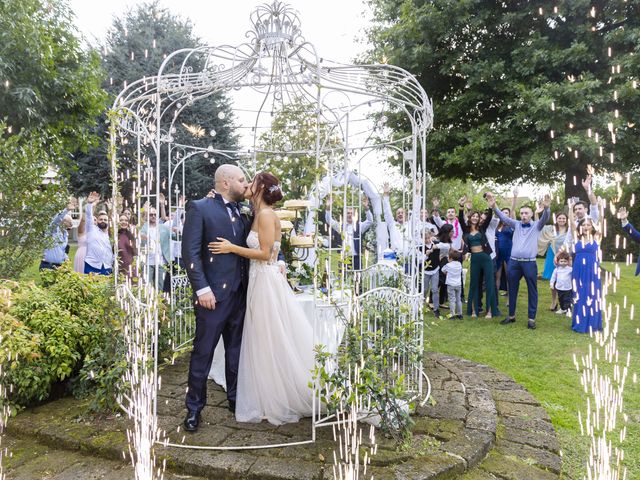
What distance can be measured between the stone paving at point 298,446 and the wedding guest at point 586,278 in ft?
13.8

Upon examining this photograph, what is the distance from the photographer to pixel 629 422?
4355 millimetres

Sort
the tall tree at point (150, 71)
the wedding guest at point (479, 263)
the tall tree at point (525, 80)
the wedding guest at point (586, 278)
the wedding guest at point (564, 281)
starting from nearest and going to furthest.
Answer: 1. the wedding guest at point (586, 278)
2. the wedding guest at point (479, 263)
3. the wedding guest at point (564, 281)
4. the tall tree at point (525, 80)
5. the tall tree at point (150, 71)

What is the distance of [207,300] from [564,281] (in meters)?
7.74

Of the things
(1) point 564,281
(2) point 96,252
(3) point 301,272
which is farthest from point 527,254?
(2) point 96,252

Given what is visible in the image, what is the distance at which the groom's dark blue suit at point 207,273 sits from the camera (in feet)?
12.6

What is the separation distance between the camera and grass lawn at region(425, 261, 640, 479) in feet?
13.0

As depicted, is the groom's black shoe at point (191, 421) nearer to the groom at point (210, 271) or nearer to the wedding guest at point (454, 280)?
the groom at point (210, 271)

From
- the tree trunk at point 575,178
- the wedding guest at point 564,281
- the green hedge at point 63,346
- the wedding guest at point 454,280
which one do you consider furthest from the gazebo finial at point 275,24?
the tree trunk at point 575,178

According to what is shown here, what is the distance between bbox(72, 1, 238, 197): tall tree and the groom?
623 inches

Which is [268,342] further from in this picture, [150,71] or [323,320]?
[150,71]

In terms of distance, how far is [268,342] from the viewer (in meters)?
4.04

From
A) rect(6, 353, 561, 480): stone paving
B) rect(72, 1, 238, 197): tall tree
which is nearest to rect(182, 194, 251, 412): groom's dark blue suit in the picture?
rect(6, 353, 561, 480): stone paving

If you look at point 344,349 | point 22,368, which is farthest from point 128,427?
point 344,349

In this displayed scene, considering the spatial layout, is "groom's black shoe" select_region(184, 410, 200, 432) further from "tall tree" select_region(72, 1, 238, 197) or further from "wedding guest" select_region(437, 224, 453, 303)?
"tall tree" select_region(72, 1, 238, 197)
